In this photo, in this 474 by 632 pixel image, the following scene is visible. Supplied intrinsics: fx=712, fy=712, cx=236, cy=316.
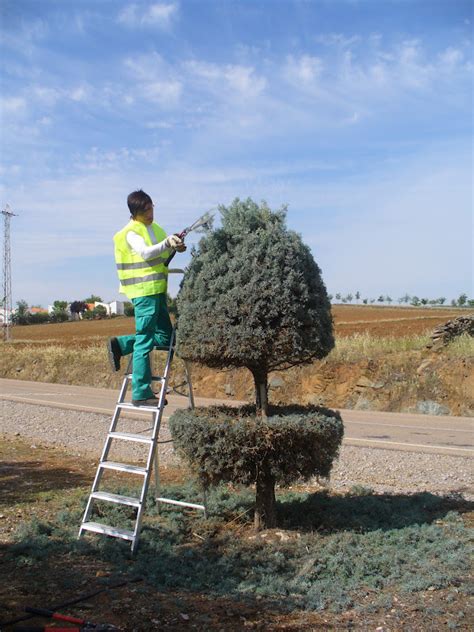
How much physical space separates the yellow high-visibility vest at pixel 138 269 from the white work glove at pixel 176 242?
186 millimetres

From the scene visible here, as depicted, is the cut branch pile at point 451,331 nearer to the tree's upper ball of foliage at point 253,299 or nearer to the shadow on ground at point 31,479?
the shadow on ground at point 31,479

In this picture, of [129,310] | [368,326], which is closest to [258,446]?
[129,310]

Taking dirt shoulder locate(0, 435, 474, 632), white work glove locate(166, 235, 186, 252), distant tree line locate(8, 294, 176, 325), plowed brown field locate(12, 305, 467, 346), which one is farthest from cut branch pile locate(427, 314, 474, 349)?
distant tree line locate(8, 294, 176, 325)

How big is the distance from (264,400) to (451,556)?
199 centimetres

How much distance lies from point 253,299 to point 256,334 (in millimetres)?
293

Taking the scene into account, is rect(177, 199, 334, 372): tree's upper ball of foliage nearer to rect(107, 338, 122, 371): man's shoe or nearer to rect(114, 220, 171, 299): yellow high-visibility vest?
rect(114, 220, 171, 299): yellow high-visibility vest

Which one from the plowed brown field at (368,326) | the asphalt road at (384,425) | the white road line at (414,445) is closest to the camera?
the white road line at (414,445)

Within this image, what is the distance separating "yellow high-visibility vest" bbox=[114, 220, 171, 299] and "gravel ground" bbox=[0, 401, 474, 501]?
276 centimetres

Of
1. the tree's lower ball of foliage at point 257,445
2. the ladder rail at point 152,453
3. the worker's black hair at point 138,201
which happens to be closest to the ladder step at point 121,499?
the ladder rail at point 152,453

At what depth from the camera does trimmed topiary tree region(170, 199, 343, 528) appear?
19.2 ft

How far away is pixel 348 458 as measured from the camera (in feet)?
35.8

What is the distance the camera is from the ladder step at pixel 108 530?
5965 millimetres

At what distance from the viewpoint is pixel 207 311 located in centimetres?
602

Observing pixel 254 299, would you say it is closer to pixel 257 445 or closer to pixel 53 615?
pixel 257 445
